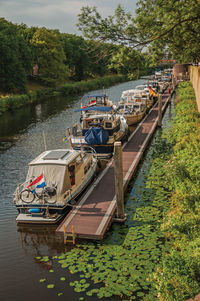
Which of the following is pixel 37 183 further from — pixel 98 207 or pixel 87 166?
pixel 87 166

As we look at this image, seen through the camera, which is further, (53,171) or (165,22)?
(165,22)

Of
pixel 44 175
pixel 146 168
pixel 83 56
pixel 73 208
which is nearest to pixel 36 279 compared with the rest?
pixel 73 208

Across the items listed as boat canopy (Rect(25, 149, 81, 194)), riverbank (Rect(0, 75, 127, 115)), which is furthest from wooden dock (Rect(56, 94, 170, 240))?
riverbank (Rect(0, 75, 127, 115))

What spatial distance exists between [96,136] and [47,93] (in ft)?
175

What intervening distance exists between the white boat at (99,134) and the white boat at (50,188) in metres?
5.15

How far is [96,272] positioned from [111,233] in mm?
2652

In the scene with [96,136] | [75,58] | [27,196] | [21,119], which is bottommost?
[27,196]

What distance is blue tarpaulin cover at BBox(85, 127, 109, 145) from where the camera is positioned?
22.2 meters

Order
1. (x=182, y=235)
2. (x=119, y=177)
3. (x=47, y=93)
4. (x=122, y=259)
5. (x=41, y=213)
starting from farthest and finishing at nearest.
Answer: (x=47, y=93)
(x=41, y=213)
(x=119, y=177)
(x=122, y=259)
(x=182, y=235)

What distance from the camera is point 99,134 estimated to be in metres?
22.2

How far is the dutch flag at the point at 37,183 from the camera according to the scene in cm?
1410

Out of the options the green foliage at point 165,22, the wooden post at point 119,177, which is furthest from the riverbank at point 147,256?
the green foliage at point 165,22

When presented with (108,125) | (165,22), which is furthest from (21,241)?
(165,22)

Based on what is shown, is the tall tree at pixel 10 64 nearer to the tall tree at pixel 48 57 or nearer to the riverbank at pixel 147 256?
the tall tree at pixel 48 57
